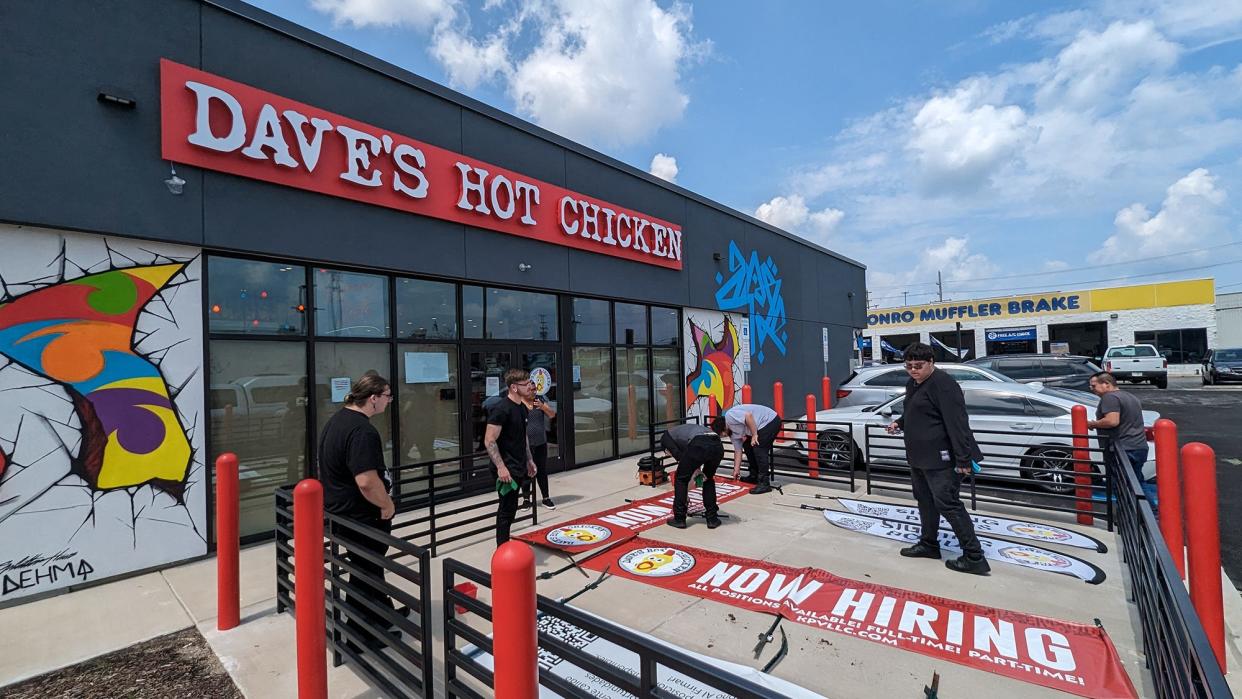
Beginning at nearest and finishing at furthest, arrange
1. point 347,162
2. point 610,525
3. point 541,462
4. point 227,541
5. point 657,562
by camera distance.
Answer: point 227,541, point 657,562, point 610,525, point 347,162, point 541,462

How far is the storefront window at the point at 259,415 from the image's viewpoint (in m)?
5.41

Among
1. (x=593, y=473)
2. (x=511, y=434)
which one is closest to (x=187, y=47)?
(x=511, y=434)

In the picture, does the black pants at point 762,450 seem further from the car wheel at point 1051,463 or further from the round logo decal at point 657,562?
the car wheel at point 1051,463

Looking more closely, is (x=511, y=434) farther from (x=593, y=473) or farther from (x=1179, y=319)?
(x=1179, y=319)

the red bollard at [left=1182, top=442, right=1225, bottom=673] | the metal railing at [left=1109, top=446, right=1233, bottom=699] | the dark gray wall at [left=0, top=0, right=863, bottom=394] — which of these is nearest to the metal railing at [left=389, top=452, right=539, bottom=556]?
the dark gray wall at [left=0, top=0, right=863, bottom=394]

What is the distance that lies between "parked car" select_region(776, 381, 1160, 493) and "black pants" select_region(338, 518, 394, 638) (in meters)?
5.38

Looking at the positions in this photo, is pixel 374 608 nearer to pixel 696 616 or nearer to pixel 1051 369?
pixel 696 616

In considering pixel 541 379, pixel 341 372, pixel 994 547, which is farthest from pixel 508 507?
pixel 994 547

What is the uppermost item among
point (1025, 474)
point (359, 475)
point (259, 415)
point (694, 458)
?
point (259, 415)

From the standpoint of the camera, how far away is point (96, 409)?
4.60 meters

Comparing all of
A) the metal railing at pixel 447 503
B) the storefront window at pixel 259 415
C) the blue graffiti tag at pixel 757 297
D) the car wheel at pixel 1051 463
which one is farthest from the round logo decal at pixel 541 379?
the car wheel at pixel 1051 463

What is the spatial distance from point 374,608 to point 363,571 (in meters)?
0.25

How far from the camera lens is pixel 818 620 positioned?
3732mm

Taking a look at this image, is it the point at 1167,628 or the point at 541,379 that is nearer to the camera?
the point at 1167,628
